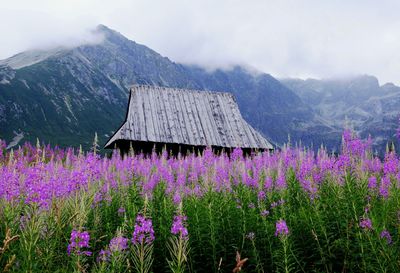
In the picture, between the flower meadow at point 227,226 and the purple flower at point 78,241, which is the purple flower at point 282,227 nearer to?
the flower meadow at point 227,226

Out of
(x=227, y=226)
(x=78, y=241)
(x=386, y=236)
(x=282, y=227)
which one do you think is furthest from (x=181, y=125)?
(x=78, y=241)

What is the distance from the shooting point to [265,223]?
5.35 m

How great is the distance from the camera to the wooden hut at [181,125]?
23.1 m

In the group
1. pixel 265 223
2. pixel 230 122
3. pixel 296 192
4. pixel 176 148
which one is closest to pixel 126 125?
pixel 176 148

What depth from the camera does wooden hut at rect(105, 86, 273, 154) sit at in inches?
910

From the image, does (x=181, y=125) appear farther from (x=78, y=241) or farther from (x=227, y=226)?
(x=78, y=241)

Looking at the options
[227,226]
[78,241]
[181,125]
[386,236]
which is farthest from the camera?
[181,125]

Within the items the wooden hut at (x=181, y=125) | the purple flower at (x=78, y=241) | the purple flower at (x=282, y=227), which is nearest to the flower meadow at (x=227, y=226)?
the purple flower at (x=282, y=227)

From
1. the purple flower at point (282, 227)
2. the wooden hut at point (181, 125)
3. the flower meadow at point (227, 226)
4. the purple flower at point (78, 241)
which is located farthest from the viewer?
the wooden hut at point (181, 125)

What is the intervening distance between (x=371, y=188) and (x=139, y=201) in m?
4.05

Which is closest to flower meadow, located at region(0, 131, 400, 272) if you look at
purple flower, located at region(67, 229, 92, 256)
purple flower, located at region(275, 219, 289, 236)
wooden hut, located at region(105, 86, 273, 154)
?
purple flower, located at region(275, 219, 289, 236)

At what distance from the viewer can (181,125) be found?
24734 millimetres

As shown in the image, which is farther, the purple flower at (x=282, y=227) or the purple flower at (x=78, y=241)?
the purple flower at (x=282, y=227)

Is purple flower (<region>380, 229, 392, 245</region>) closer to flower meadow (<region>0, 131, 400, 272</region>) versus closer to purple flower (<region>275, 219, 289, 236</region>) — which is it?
flower meadow (<region>0, 131, 400, 272</region>)
